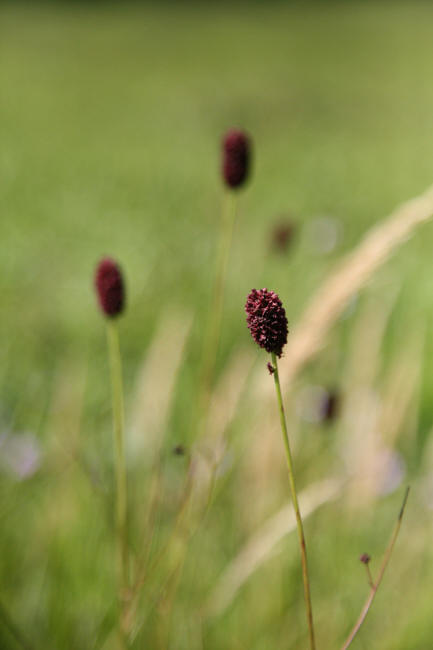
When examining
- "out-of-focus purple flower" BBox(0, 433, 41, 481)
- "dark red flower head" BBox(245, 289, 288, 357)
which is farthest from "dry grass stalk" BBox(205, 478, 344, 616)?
"out-of-focus purple flower" BBox(0, 433, 41, 481)

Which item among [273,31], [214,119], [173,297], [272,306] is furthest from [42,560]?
[273,31]

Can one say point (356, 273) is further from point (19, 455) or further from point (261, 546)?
point (19, 455)

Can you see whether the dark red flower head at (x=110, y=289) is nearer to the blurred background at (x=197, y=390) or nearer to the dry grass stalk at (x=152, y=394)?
the blurred background at (x=197, y=390)

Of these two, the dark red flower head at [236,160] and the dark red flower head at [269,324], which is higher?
the dark red flower head at [236,160]

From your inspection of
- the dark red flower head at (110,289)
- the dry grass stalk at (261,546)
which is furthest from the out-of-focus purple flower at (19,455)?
the dark red flower head at (110,289)

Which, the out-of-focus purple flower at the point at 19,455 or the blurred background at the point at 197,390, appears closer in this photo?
the blurred background at the point at 197,390

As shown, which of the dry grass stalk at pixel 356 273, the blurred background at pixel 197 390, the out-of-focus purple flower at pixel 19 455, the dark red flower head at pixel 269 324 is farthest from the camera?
the out-of-focus purple flower at pixel 19 455
